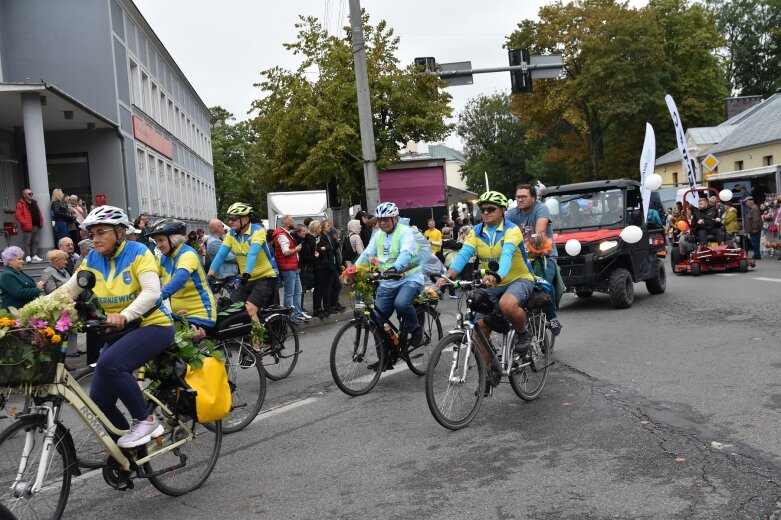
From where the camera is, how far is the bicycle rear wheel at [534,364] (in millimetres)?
7254

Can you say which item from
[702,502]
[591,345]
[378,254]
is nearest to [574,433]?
[702,502]

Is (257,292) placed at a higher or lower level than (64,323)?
lower

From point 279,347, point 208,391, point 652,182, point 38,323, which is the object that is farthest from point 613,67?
point 38,323

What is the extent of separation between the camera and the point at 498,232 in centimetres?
729

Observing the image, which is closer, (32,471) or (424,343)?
(32,471)

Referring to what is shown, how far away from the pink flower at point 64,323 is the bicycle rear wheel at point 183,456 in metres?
0.99

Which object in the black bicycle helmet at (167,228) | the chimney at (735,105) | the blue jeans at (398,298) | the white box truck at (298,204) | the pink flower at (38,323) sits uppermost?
the chimney at (735,105)

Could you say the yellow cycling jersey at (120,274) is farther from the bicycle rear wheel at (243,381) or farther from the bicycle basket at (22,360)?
the bicycle rear wheel at (243,381)

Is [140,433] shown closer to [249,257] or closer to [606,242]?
[249,257]

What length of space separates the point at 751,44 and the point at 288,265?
68.6 metres

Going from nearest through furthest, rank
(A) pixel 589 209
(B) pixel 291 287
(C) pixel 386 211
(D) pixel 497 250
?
1. (D) pixel 497 250
2. (C) pixel 386 211
3. (B) pixel 291 287
4. (A) pixel 589 209

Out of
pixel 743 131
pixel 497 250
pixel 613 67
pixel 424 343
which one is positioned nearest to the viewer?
Result: pixel 497 250

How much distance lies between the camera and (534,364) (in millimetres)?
7496

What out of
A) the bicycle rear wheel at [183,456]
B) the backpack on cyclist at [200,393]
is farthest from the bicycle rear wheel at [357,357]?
the backpack on cyclist at [200,393]
